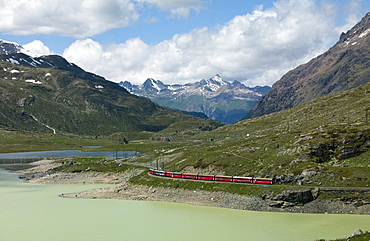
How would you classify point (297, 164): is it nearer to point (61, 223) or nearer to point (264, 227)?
point (264, 227)

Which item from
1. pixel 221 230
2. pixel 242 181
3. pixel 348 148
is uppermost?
pixel 348 148

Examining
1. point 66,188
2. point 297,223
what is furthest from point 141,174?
point 297,223

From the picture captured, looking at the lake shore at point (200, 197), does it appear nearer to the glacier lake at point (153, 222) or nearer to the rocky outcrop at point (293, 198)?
the rocky outcrop at point (293, 198)

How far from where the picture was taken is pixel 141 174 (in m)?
125

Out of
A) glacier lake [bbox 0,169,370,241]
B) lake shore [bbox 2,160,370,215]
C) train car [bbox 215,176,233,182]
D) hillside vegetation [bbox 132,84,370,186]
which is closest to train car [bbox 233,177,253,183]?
train car [bbox 215,176,233,182]

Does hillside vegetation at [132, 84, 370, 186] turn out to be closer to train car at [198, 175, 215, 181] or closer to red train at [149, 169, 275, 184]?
red train at [149, 169, 275, 184]

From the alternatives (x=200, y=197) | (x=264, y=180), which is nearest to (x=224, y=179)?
(x=200, y=197)

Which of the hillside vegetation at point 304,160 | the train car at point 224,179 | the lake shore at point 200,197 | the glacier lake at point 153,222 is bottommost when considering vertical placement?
the glacier lake at point 153,222

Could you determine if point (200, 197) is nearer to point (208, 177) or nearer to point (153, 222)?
point (208, 177)

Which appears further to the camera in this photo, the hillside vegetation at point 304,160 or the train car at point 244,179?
the train car at point 244,179

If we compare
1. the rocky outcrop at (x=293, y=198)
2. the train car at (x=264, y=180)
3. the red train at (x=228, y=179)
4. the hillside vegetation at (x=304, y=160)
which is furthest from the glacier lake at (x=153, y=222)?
the hillside vegetation at (x=304, y=160)

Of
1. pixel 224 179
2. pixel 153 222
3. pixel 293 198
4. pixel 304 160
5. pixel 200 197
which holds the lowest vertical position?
pixel 153 222

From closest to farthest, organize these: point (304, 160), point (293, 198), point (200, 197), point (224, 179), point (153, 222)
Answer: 1. point (153, 222)
2. point (293, 198)
3. point (200, 197)
4. point (224, 179)
5. point (304, 160)

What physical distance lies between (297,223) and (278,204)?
34.1 ft
